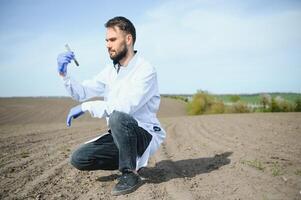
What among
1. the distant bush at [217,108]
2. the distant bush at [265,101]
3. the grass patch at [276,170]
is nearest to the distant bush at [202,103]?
the distant bush at [217,108]

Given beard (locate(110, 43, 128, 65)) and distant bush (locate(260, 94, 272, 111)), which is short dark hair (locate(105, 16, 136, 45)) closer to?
beard (locate(110, 43, 128, 65))

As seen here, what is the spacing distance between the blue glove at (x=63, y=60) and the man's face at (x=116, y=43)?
460 millimetres

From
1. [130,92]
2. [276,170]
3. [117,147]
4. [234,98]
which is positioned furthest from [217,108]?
[130,92]

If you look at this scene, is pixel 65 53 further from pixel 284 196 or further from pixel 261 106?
pixel 261 106

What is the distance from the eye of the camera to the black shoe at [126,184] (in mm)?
3518

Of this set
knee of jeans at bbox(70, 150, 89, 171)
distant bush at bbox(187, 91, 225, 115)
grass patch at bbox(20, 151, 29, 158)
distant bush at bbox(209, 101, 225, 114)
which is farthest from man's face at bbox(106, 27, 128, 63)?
distant bush at bbox(187, 91, 225, 115)

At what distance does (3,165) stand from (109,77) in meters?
2.12

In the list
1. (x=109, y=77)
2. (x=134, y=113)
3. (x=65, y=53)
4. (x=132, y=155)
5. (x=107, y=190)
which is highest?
(x=65, y=53)

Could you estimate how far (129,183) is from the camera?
3598 millimetres

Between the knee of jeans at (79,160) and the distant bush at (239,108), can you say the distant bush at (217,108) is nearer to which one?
the distant bush at (239,108)

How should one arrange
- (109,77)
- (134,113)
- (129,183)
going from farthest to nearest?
(109,77)
(134,113)
(129,183)

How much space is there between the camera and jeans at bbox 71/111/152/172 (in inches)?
143

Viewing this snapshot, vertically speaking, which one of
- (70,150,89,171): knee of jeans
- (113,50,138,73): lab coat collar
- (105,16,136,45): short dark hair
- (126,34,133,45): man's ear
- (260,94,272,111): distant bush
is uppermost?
(105,16,136,45): short dark hair

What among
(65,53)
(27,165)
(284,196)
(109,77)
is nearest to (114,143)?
(109,77)
